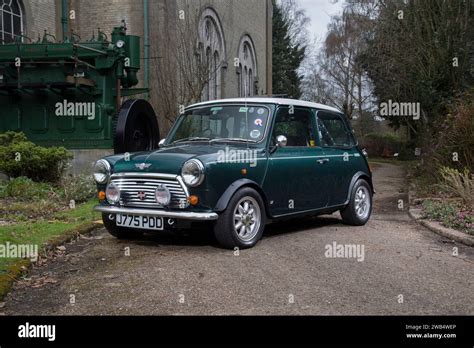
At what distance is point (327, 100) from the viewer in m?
47.1

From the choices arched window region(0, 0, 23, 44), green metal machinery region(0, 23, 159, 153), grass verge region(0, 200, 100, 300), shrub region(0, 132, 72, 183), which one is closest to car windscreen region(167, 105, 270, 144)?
grass verge region(0, 200, 100, 300)

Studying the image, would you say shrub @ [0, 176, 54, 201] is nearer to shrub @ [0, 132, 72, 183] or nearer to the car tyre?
shrub @ [0, 132, 72, 183]

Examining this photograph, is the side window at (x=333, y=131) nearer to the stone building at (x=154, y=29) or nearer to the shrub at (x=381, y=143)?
the stone building at (x=154, y=29)

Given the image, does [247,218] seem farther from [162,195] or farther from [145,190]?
[145,190]

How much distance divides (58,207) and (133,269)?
4018 millimetres

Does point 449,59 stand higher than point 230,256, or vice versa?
point 449,59

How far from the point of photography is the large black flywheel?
10.3 m

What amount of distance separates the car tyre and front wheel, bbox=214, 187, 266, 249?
4.45 ft

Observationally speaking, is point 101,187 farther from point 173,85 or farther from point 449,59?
point 449,59

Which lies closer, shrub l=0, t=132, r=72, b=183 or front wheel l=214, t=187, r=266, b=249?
front wheel l=214, t=187, r=266, b=249

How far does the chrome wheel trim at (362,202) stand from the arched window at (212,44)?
13.5 metres

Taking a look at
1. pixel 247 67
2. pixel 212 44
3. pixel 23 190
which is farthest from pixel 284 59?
pixel 23 190

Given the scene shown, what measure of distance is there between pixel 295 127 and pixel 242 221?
188 centimetres
